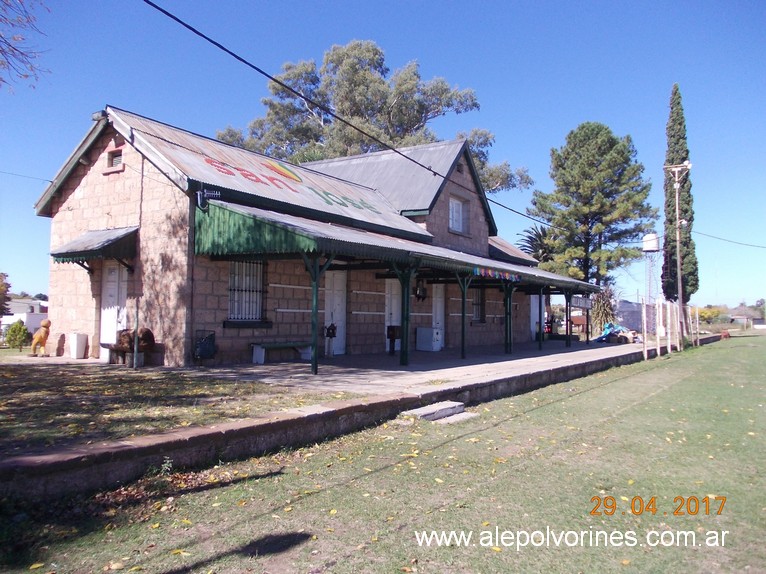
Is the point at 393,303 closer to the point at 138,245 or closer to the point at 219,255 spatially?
the point at 219,255

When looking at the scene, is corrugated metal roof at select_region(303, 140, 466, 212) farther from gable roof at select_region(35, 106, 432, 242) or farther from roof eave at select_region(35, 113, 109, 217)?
roof eave at select_region(35, 113, 109, 217)

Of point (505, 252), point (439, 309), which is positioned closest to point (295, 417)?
point (439, 309)

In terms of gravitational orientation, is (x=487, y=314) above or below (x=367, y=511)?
above

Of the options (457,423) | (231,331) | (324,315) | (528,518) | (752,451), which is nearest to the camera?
(528,518)

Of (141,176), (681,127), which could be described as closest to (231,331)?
(141,176)

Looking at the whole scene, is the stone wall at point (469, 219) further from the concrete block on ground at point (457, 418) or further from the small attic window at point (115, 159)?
the concrete block on ground at point (457, 418)

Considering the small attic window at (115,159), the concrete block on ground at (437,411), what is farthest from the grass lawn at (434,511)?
the small attic window at (115,159)

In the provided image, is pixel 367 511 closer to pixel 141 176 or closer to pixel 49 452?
pixel 49 452

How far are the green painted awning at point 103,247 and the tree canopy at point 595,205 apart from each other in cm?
2862

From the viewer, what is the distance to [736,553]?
13.0 feet

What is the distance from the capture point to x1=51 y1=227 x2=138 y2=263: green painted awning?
12.1 metres

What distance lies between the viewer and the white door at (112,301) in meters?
13.2

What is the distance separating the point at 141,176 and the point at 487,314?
1467cm

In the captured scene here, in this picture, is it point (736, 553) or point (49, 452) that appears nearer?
point (736, 553)
